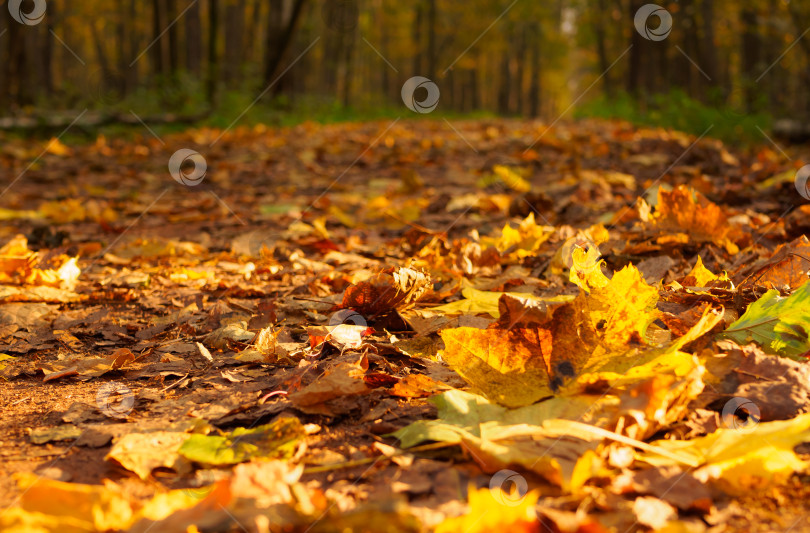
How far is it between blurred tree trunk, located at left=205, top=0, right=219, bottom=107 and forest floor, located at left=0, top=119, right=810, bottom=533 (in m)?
10.4

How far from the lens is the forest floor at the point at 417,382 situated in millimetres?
1023

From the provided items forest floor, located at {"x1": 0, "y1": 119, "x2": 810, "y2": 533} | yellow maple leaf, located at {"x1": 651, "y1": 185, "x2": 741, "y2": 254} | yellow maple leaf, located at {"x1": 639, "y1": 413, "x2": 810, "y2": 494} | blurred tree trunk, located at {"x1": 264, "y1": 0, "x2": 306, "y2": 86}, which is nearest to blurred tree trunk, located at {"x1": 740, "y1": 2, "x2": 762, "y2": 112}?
forest floor, located at {"x1": 0, "y1": 119, "x2": 810, "y2": 533}

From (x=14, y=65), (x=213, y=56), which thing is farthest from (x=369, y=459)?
(x=213, y=56)

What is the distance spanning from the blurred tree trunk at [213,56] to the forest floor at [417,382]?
10400mm

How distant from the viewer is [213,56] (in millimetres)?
13102

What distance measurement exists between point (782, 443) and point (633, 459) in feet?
0.75

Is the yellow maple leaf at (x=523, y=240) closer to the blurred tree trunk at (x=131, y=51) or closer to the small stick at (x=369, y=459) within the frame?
the small stick at (x=369, y=459)

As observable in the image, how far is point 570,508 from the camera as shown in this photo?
3.39ft

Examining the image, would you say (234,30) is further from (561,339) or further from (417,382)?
(561,339)

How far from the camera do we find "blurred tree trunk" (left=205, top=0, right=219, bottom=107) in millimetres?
12762

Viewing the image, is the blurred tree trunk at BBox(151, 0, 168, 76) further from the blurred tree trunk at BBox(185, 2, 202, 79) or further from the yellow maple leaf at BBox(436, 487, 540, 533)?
the yellow maple leaf at BBox(436, 487, 540, 533)

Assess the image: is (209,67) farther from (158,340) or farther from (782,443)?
(782,443)

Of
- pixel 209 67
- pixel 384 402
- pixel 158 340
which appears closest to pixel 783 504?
pixel 384 402

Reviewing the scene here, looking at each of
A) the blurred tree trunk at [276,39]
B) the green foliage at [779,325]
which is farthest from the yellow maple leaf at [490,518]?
the blurred tree trunk at [276,39]
